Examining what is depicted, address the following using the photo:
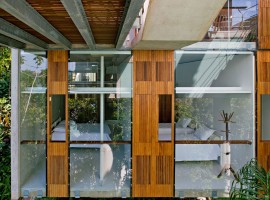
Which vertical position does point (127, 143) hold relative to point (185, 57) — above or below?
below

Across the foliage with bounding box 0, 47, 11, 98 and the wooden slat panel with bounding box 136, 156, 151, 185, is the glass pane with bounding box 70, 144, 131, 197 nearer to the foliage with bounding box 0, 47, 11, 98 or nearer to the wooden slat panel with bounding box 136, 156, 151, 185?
the wooden slat panel with bounding box 136, 156, 151, 185

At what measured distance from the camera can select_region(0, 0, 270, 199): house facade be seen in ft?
23.9

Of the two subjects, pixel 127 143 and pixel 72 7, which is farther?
pixel 127 143

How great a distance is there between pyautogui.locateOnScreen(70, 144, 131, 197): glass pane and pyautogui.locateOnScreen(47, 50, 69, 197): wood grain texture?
0.59 ft

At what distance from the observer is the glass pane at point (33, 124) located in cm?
735

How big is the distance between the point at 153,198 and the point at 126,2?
5.69m

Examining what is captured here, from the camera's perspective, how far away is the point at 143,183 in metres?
7.38

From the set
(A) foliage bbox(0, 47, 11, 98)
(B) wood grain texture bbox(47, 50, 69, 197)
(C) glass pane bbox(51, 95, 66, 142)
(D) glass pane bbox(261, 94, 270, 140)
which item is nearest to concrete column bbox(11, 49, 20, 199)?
(B) wood grain texture bbox(47, 50, 69, 197)

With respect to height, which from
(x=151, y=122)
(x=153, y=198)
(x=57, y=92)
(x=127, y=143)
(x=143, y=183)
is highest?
(x=57, y=92)

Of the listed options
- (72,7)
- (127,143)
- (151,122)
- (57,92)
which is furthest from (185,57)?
(72,7)

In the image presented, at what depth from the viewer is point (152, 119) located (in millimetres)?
7340

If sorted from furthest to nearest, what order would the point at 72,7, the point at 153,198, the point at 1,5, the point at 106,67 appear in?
the point at 153,198 < the point at 106,67 < the point at 72,7 < the point at 1,5

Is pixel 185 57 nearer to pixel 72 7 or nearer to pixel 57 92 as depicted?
pixel 57 92

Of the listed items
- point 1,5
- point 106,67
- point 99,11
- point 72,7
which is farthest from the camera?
point 106,67
